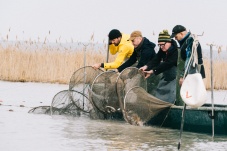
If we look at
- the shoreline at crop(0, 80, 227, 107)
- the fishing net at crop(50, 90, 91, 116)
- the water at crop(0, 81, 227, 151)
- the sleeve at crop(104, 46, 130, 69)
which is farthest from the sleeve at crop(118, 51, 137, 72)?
the shoreline at crop(0, 80, 227, 107)

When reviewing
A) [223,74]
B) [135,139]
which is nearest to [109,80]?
[135,139]

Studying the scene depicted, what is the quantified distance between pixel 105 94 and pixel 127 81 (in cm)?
54

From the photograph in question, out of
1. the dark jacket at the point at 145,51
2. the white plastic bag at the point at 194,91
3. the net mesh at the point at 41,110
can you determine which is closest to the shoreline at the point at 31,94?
the net mesh at the point at 41,110

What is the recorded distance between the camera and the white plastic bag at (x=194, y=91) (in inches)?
347

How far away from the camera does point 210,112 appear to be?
1042cm

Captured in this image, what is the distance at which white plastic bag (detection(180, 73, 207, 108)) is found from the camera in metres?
8.81

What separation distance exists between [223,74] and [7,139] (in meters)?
10.3

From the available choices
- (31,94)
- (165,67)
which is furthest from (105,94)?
(31,94)

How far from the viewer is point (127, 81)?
11.6 metres

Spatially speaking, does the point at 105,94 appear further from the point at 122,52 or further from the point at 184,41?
the point at 184,41

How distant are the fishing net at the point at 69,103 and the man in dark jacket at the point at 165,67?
1.39 metres

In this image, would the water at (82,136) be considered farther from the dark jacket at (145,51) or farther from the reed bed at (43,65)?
the reed bed at (43,65)

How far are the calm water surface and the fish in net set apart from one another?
1.83 ft

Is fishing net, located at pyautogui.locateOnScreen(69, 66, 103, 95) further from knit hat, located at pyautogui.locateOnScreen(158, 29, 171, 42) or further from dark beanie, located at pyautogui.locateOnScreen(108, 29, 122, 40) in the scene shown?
knit hat, located at pyautogui.locateOnScreen(158, 29, 171, 42)
